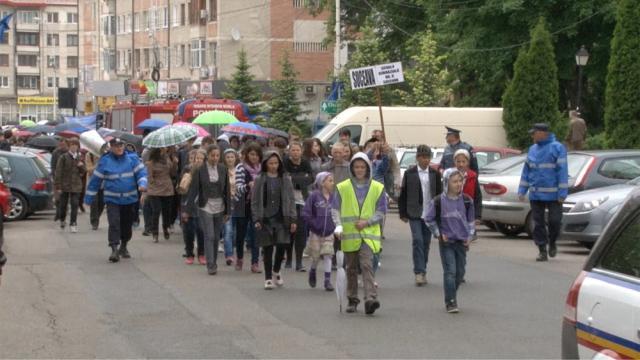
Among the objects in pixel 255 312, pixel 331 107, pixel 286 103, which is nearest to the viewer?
pixel 255 312

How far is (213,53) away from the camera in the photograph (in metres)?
67.0

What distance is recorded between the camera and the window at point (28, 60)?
129 meters

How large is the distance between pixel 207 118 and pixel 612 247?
25.2 metres

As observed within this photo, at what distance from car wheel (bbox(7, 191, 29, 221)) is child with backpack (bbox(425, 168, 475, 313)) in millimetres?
15612

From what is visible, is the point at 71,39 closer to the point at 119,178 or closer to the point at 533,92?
the point at 533,92

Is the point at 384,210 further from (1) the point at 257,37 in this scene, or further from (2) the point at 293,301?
(1) the point at 257,37

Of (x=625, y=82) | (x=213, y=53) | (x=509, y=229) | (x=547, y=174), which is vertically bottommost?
(x=509, y=229)

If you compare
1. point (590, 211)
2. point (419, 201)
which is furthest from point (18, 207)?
point (419, 201)

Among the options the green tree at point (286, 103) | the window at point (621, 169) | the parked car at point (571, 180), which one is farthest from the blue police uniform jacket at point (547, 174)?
the green tree at point (286, 103)

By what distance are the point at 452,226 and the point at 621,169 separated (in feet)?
26.8

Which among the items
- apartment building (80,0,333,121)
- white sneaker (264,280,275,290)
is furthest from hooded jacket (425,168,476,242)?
apartment building (80,0,333,121)

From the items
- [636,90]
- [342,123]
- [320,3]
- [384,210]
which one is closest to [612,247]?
[384,210]

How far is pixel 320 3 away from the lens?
186 feet

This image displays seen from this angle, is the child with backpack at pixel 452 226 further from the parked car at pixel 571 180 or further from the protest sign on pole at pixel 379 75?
the protest sign on pole at pixel 379 75
